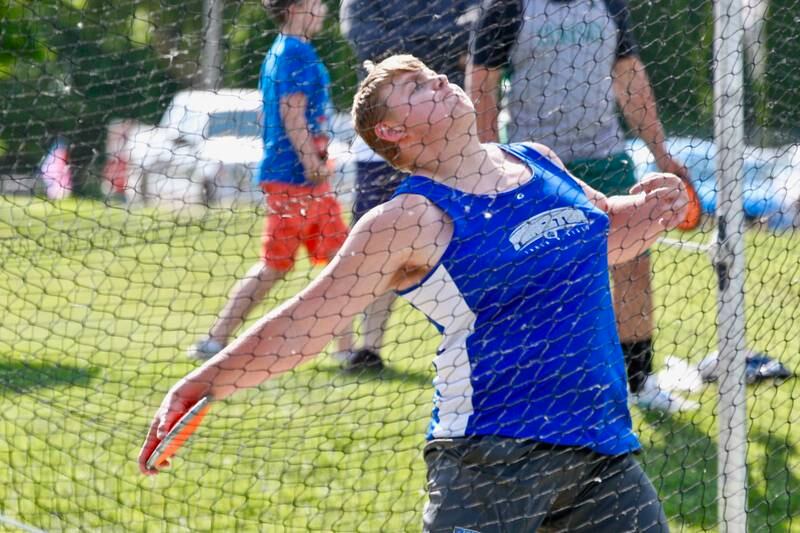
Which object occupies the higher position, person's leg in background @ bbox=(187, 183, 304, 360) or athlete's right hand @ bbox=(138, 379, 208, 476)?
person's leg in background @ bbox=(187, 183, 304, 360)

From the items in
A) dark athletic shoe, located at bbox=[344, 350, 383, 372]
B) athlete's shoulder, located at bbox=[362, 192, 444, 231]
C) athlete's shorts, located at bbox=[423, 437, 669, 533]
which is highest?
dark athletic shoe, located at bbox=[344, 350, 383, 372]

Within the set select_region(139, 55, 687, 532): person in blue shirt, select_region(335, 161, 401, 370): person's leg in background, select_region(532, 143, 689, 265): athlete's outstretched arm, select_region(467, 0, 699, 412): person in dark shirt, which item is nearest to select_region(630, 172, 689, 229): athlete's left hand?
select_region(532, 143, 689, 265): athlete's outstretched arm

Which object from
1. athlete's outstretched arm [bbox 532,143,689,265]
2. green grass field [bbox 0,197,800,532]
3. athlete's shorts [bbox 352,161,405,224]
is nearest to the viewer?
athlete's outstretched arm [bbox 532,143,689,265]

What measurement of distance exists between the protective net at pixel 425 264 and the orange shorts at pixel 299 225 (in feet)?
0.07

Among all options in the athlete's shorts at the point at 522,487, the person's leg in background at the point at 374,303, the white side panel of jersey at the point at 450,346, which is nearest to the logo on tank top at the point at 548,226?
the white side panel of jersey at the point at 450,346

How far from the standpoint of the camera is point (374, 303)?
5.22m

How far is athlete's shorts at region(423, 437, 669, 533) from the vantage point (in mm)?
2520

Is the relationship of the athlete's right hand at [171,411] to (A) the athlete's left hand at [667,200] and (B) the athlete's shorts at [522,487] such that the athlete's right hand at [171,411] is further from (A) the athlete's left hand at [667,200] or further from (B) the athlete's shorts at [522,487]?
(A) the athlete's left hand at [667,200]

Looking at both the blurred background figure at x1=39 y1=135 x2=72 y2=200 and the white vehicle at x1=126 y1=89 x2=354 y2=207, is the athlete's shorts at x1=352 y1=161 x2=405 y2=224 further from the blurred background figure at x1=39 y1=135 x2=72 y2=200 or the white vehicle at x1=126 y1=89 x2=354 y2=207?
the blurred background figure at x1=39 y1=135 x2=72 y2=200

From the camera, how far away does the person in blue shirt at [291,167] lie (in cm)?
477

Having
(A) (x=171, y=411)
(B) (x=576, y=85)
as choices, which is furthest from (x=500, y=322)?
(B) (x=576, y=85)

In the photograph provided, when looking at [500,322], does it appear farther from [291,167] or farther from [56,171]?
[291,167]

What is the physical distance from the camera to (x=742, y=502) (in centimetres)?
321

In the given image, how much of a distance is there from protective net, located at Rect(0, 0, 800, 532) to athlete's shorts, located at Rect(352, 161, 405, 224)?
0.01m
